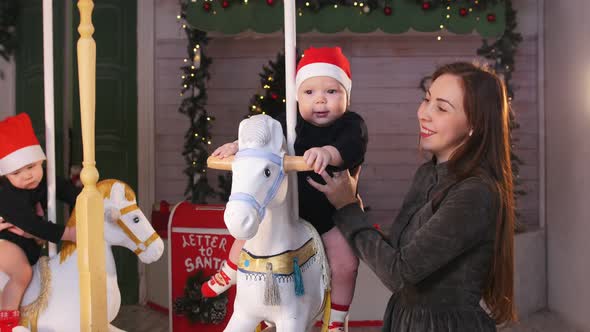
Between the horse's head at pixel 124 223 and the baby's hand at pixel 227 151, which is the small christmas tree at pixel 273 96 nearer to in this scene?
the horse's head at pixel 124 223

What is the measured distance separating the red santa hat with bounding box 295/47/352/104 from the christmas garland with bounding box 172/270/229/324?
2633mm

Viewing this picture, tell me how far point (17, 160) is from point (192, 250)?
2119 millimetres

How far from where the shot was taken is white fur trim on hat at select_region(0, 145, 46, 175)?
2.38 meters

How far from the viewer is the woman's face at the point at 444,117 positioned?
1.80m

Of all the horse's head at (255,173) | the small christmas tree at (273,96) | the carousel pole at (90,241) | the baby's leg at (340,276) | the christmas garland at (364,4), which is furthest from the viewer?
the christmas garland at (364,4)

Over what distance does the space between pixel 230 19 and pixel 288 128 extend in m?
3.08

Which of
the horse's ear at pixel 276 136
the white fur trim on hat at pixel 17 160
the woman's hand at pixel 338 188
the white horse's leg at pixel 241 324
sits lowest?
the white horse's leg at pixel 241 324

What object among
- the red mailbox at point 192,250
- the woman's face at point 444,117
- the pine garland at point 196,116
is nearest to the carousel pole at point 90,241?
the woman's face at point 444,117

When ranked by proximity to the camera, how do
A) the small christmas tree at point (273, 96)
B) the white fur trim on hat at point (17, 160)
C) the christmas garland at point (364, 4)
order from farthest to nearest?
the christmas garland at point (364, 4) → the small christmas tree at point (273, 96) → the white fur trim on hat at point (17, 160)

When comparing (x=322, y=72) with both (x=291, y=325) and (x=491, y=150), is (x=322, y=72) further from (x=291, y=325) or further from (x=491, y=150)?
(x=291, y=325)

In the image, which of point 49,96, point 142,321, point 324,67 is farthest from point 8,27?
point 324,67

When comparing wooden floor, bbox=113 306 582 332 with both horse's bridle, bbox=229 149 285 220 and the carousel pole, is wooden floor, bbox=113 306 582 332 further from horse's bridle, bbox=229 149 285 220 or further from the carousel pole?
horse's bridle, bbox=229 149 285 220

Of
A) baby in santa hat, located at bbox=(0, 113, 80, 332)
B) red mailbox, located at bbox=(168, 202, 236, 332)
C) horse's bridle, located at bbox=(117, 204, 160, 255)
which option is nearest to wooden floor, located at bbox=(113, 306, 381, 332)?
red mailbox, located at bbox=(168, 202, 236, 332)

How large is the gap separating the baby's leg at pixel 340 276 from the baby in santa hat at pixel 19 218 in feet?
3.30
